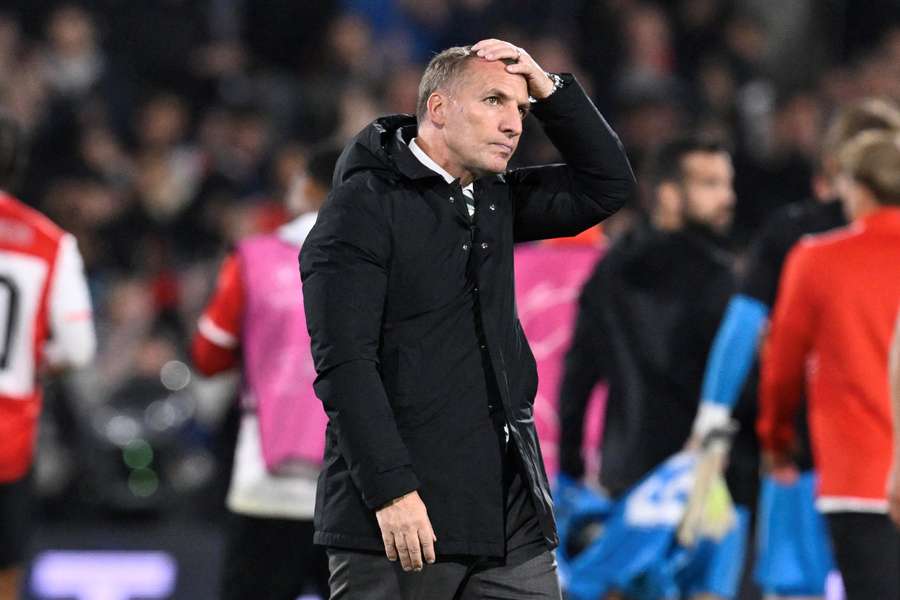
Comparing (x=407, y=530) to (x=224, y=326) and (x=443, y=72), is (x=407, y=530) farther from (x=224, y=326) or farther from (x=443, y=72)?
(x=224, y=326)

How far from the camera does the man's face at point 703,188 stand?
6648mm

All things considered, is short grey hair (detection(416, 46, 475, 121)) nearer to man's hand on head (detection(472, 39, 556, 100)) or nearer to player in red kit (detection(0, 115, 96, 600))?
man's hand on head (detection(472, 39, 556, 100))

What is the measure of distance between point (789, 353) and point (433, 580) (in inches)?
74.3

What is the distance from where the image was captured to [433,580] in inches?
157

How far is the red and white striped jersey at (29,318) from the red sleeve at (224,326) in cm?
52

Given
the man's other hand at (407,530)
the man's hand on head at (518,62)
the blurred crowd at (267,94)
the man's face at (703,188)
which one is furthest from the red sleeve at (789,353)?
the blurred crowd at (267,94)

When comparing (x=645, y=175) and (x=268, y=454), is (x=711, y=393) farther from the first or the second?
(x=268, y=454)

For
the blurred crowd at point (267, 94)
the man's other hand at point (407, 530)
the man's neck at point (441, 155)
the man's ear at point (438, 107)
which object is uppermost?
the blurred crowd at point (267, 94)

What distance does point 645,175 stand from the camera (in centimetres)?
699

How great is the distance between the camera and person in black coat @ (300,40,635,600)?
3.90 metres

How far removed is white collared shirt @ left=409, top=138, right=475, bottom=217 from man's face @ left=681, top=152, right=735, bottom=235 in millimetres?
2609

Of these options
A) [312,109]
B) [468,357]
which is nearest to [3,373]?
[468,357]

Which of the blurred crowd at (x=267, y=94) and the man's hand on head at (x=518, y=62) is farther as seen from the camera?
the blurred crowd at (x=267, y=94)

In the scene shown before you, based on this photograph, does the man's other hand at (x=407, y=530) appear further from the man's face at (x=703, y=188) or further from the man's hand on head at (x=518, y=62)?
the man's face at (x=703, y=188)
